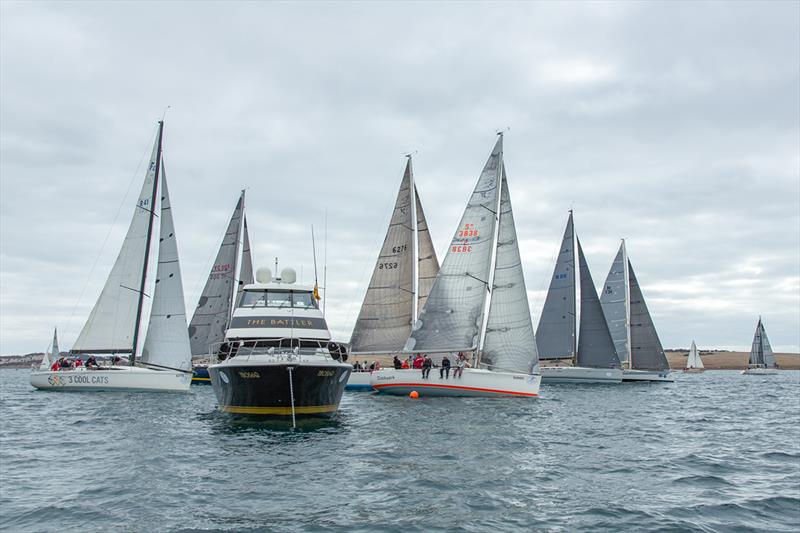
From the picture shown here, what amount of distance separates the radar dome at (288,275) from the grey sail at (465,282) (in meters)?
11.0

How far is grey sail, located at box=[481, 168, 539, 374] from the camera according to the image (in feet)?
114

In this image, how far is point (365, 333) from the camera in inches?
1698

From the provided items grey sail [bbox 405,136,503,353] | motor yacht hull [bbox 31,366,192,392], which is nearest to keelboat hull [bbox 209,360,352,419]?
motor yacht hull [bbox 31,366,192,392]

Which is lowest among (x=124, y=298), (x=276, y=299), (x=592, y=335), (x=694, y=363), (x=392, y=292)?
(x=694, y=363)

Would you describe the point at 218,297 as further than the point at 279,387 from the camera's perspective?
Yes

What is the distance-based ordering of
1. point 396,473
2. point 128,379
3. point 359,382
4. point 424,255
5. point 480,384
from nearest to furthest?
point 396,473 < point 480,384 < point 128,379 < point 359,382 < point 424,255

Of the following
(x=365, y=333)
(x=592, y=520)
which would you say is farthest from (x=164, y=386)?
(x=592, y=520)

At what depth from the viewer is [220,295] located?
52.3 metres

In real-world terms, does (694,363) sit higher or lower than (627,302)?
lower

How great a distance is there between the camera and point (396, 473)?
13.9m

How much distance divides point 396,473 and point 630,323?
50.3 metres

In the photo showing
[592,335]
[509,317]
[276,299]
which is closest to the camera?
[276,299]

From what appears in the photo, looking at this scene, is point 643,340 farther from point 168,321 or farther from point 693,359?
point 693,359

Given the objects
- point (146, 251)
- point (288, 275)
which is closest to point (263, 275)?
point (288, 275)
